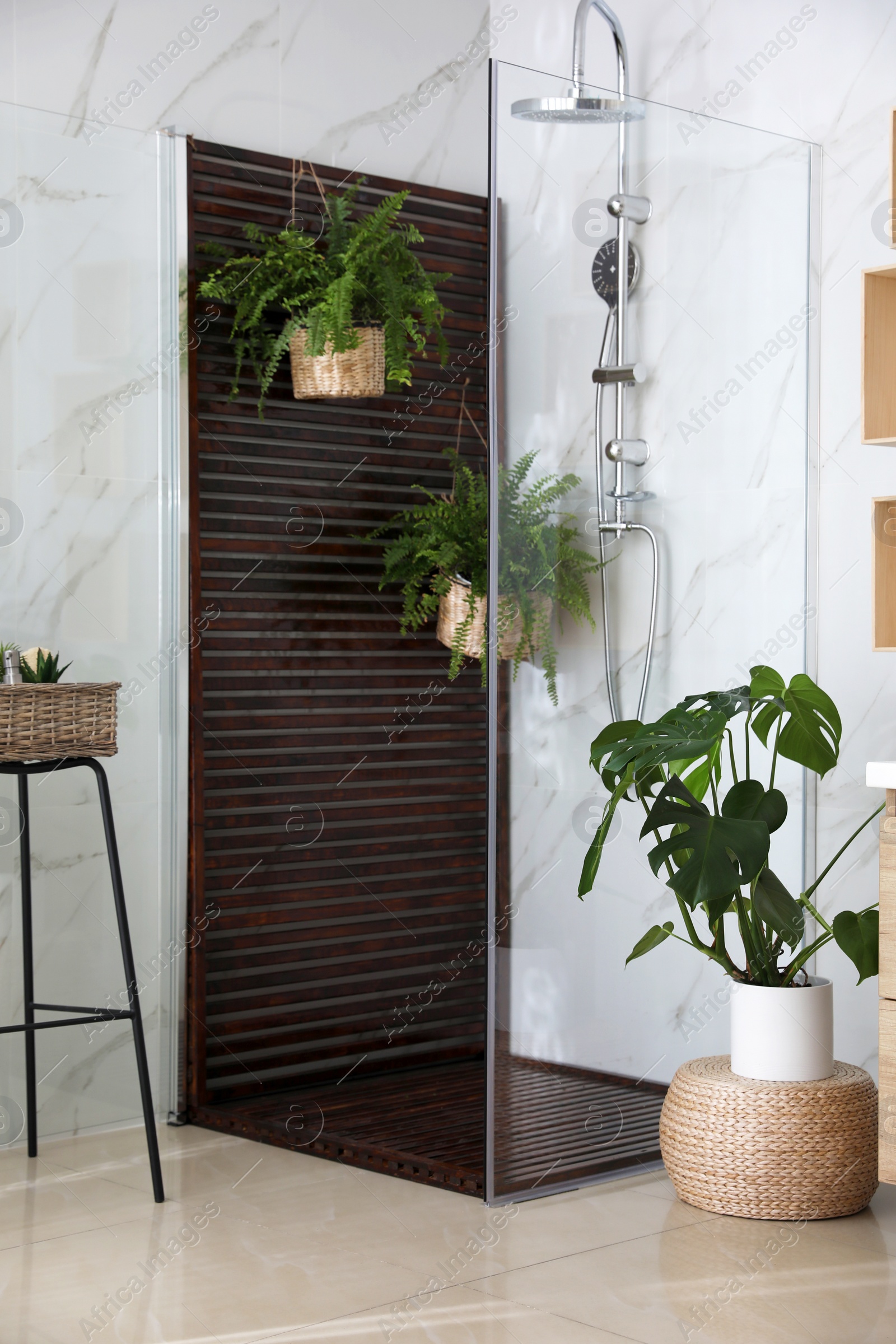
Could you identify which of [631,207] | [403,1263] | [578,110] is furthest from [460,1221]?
[578,110]

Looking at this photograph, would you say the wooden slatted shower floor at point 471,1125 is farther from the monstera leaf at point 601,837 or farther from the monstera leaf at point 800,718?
the monstera leaf at point 800,718

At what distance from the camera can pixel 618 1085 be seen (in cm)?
322

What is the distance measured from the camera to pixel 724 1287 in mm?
2607

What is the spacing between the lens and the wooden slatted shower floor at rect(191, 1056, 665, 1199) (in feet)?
9.98

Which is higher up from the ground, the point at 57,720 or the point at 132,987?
the point at 57,720

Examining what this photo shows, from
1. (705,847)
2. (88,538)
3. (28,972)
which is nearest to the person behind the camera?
(705,847)

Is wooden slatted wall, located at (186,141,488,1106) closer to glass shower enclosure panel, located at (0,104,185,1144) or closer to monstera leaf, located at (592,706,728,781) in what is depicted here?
glass shower enclosure panel, located at (0,104,185,1144)

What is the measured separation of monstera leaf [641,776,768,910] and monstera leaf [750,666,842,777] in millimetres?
208

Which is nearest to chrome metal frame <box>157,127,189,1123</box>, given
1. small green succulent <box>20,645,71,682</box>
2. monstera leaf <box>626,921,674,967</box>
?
small green succulent <box>20,645,71,682</box>

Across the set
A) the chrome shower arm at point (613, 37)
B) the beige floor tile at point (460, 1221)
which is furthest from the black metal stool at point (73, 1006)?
the chrome shower arm at point (613, 37)

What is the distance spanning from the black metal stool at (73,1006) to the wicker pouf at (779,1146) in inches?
40.3

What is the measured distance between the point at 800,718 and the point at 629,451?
2.14 ft

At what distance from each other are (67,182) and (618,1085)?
2.26 meters

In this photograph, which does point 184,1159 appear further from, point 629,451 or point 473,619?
point 629,451
